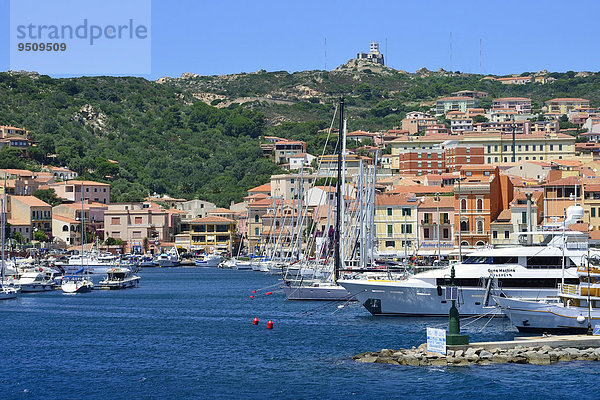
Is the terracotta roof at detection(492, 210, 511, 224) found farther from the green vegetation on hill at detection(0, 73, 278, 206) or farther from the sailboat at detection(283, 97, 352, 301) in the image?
the green vegetation on hill at detection(0, 73, 278, 206)

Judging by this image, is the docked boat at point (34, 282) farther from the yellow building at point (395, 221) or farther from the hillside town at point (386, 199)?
the yellow building at point (395, 221)

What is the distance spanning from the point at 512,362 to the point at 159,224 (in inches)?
4254

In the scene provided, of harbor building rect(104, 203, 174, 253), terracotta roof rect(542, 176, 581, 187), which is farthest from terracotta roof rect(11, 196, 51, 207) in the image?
terracotta roof rect(542, 176, 581, 187)

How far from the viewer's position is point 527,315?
3894 centimetres

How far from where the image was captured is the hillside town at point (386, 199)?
298 ft

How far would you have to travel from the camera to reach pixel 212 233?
13825 cm

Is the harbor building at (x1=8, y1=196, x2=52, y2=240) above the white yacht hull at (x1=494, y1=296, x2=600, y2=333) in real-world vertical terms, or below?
above

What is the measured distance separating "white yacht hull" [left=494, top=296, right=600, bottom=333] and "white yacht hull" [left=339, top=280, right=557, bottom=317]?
516cm

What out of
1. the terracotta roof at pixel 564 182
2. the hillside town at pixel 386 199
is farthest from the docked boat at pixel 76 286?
the terracotta roof at pixel 564 182

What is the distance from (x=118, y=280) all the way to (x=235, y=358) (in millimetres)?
44305

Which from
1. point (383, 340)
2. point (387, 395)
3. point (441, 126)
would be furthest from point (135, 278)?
point (441, 126)

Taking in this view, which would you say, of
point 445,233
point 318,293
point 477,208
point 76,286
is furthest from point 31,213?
point 318,293

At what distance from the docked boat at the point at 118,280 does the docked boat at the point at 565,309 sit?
45.4m

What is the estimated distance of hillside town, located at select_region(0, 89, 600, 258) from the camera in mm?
90750
